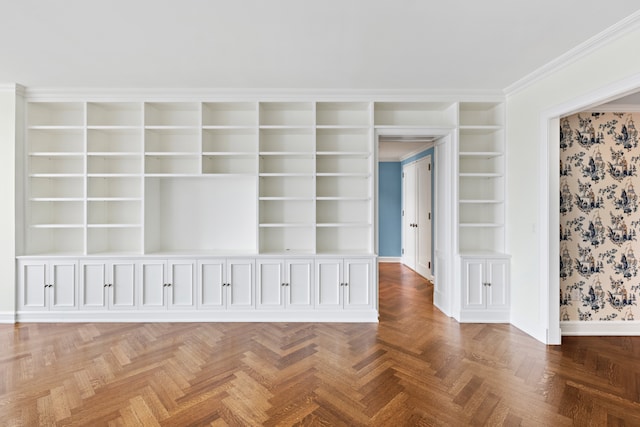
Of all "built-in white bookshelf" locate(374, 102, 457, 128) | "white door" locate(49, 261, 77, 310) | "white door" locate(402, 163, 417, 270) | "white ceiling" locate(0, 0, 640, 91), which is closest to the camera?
"white ceiling" locate(0, 0, 640, 91)

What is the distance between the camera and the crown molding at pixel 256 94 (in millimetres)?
3545

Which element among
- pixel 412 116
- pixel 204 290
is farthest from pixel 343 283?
pixel 412 116

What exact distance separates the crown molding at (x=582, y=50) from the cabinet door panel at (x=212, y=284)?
3.79 meters

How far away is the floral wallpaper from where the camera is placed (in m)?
3.21

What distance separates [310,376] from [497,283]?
2.46 meters

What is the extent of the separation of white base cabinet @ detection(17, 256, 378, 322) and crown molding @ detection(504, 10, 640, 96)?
8.02 ft

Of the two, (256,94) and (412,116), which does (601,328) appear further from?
(256,94)

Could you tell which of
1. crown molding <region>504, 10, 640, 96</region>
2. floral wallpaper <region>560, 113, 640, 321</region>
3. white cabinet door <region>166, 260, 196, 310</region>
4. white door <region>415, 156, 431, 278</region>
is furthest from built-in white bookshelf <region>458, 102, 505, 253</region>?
white cabinet door <region>166, 260, 196, 310</region>

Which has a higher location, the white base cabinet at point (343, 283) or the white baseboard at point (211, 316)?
the white base cabinet at point (343, 283)

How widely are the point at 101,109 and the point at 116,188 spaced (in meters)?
0.98

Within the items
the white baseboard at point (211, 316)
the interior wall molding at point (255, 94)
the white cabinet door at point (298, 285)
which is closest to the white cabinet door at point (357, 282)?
the white baseboard at point (211, 316)

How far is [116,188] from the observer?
12.9 ft

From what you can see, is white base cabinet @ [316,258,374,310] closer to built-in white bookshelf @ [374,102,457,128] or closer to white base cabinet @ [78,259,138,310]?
built-in white bookshelf @ [374,102,457,128]

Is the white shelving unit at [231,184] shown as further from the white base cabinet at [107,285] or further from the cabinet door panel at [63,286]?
the cabinet door panel at [63,286]
